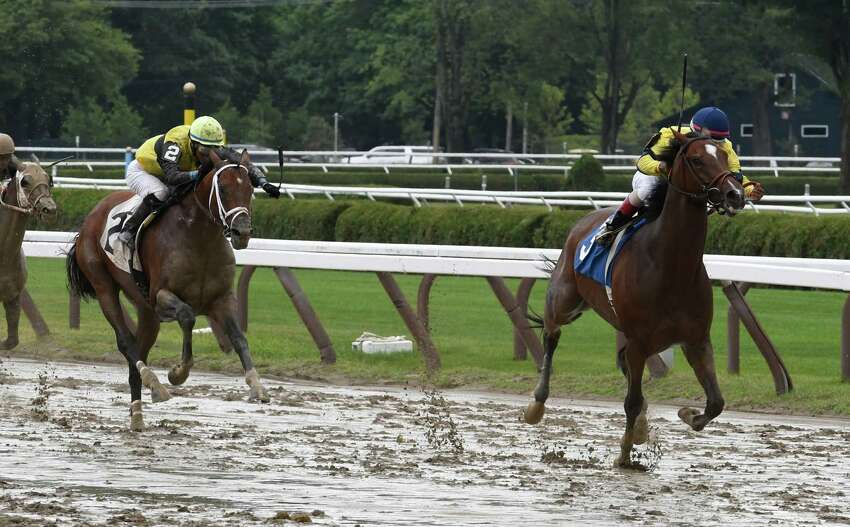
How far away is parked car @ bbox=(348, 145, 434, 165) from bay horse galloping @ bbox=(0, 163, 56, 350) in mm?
30230

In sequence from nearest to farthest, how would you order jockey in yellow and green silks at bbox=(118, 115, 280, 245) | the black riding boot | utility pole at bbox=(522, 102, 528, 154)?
1. jockey in yellow and green silks at bbox=(118, 115, 280, 245)
2. the black riding boot
3. utility pole at bbox=(522, 102, 528, 154)

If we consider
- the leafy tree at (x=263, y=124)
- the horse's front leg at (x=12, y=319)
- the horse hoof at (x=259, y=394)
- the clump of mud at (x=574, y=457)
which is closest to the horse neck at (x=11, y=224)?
the horse's front leg at (x=12, y=319)

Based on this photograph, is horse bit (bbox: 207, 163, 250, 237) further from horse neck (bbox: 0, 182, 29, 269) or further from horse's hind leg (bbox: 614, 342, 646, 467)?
horse neck (bbox: 0, 182, 29, 269)

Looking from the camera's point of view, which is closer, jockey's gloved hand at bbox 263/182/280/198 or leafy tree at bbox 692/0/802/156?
jockey's gloved hand at bbox 263/182/280/198

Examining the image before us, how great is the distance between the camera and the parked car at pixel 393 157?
44631 mm

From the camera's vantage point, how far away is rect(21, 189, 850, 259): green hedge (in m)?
19.1

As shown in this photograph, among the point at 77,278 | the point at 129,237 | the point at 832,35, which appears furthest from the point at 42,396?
the point at 832,35

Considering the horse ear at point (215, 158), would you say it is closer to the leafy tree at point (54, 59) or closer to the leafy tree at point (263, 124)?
the leafy tree at point (54, 59)

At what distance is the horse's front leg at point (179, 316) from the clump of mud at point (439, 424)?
139 cm

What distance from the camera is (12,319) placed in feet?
41.2

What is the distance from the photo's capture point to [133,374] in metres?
10.1

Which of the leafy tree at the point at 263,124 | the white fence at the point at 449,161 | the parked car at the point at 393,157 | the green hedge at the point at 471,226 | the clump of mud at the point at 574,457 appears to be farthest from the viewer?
the leafy tree at the point at 263,124

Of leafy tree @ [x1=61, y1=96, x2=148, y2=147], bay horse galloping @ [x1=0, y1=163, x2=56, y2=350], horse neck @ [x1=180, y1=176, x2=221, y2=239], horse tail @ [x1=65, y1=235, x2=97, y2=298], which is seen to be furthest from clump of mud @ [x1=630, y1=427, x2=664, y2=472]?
leafy tree @ [x1=61, y1=96, x2=148, y2=147]

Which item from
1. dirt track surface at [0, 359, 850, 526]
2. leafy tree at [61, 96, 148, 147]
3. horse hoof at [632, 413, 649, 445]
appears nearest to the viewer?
dirt track surface at [0, 359, 850, 526]
